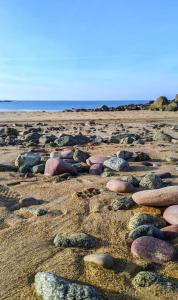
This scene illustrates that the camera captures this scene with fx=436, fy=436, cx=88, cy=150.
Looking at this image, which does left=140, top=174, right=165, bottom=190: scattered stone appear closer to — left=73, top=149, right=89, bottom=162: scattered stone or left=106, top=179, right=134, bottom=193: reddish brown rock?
left=106, top=179, right=134, bottom=193: reddish brown rock

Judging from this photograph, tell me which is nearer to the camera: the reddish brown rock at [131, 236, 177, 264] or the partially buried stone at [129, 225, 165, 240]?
the reddish brown rock at [131, 236, 177, 264]

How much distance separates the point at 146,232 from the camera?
11.3ft

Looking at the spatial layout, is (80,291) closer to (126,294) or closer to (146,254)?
(126,294)

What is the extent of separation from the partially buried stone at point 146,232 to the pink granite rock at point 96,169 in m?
2.36

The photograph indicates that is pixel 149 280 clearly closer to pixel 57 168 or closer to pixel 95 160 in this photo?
pixel 57 168

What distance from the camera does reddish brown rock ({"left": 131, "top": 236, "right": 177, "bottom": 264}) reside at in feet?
10.2

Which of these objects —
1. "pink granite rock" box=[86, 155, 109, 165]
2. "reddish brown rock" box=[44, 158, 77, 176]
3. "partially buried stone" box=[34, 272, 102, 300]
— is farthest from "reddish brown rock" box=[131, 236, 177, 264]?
"pink granite rock" box=[86, 155, 109, 165]

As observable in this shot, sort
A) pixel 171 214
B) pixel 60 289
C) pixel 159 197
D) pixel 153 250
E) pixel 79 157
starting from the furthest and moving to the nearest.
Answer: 1. pixel 79 157
2. pixel 159 197
3. pixel 171 214
4. pixel 153 250
5. pixel 60 289

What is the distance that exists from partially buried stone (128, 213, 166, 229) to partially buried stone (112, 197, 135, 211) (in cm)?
36

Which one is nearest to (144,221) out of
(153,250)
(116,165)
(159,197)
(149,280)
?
(159,197)

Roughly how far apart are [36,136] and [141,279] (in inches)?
320

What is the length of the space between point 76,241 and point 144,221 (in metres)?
0.66

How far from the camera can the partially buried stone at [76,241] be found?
133 inches

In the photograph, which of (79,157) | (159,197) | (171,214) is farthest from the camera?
(79,157)
